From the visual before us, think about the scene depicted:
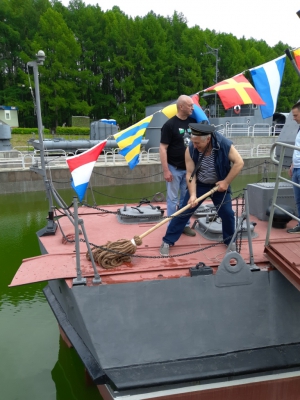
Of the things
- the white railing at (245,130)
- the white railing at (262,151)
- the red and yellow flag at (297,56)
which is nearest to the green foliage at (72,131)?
the white railing at (245,130)

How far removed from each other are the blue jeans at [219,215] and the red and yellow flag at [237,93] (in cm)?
230

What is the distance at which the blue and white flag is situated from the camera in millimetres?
6051

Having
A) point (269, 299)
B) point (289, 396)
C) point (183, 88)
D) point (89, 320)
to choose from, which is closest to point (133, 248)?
point (89, 320)

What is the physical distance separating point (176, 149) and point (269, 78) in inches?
96.9

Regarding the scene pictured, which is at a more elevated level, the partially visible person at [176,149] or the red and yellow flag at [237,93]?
the red and yellow flag at [237,93]

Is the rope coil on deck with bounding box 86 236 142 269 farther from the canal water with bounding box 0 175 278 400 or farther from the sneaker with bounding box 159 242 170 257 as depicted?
the canal water with bounding box 0 175 278 400

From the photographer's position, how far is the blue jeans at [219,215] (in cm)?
408

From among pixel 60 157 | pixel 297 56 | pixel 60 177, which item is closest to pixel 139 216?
pixel 297 56

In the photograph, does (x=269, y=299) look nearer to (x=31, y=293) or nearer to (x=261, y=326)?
(x=261, y=326)

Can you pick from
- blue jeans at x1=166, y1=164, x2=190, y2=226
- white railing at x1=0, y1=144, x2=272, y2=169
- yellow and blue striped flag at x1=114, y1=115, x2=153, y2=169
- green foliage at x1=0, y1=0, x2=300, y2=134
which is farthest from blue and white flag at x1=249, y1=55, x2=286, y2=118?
green foliage at x1=0, y1=0, x2=300, y2=134

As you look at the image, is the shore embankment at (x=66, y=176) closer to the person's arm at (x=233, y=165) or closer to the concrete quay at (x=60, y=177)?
the concrete quay at (x=60, y=177)

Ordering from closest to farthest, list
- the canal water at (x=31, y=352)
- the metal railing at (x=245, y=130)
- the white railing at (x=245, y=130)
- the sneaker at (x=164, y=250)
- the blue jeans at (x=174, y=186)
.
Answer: the sneaker at (x=164, y=250), the canal water at (x=31, y=352), the blue jeans at (x=174, y=186), the white railing at (x=245, y=130), the metal railing at (x=245, y=130)

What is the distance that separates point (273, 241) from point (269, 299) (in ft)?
2.00

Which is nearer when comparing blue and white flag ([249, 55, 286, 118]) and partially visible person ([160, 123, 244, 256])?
partially visible person ([160, 123, 244, 256])
